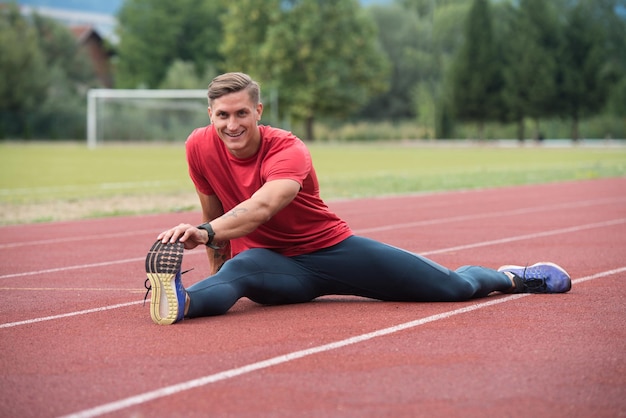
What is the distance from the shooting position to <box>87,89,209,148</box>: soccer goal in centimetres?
5459

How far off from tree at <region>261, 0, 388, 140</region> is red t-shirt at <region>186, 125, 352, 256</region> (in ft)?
186

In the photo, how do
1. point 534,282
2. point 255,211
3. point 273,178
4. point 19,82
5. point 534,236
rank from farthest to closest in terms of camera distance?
point 19,82 < point 534,236 < point 534,282 < point 273,178 < point 255,211

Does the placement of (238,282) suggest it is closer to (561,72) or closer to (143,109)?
(143,109)

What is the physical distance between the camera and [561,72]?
199 ft

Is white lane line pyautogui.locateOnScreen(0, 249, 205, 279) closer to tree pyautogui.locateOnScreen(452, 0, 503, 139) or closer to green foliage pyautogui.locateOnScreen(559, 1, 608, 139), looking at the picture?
green foliage pyautogui.locateOnScreen(559, 1, 608, 139)

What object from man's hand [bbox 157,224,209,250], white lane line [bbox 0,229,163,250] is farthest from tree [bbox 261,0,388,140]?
man's hand [bbox 157,224,209,250]

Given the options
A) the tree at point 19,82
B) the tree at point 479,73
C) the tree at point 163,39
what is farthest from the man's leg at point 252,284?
the tree at point 163,39

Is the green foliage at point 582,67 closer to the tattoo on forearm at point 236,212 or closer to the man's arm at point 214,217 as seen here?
the man's arm at point 214,217

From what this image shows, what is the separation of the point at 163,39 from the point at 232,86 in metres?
79.9

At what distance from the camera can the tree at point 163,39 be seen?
83375 millimetres

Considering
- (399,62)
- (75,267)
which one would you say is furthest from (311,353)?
(399,62)

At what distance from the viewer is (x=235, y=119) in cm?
555

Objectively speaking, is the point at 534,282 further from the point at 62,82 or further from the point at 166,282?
the point at 62,82

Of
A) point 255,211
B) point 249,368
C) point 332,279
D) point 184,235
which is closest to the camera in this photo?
point 249,368
